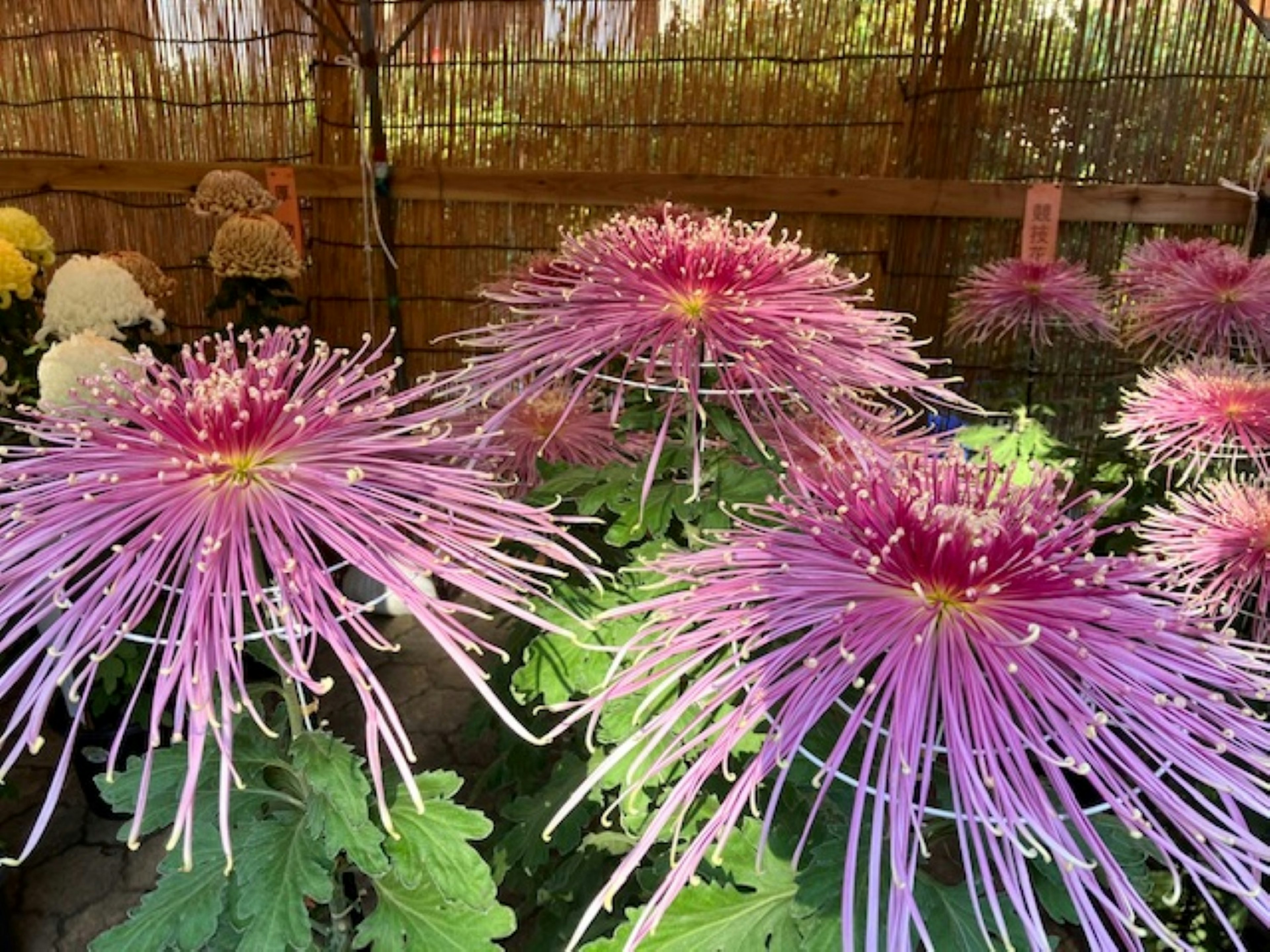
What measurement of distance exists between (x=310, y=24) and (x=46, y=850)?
2128 mm

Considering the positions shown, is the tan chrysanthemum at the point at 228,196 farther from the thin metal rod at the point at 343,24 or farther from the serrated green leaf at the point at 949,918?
the serrated green leaf at the point at 949,918

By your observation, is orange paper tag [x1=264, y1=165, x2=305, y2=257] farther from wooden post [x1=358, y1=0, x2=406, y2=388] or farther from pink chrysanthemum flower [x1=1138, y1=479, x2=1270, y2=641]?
pink chrysanthemum flower [x1=1138, y1=479, x2=1270, y2=641]

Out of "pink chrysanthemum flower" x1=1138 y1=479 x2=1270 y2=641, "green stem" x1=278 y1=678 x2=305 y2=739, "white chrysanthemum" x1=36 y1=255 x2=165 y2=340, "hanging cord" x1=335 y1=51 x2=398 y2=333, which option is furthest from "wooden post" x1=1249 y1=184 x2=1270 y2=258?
"white chrysanthemum" x1=36 y1=255 x2=165 y2=340

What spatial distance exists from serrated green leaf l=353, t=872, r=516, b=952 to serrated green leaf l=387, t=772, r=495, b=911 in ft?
0.04

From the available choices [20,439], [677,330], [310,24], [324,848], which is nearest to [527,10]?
[310,24]

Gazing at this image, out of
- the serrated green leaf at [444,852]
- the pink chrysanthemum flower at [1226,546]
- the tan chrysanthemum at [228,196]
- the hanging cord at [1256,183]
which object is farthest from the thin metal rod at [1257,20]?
the tan chrysanthemum at [228,196]

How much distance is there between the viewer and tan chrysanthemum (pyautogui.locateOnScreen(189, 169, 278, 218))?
226cm

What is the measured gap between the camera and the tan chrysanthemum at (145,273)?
1.99 m

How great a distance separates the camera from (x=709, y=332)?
2.48 feet

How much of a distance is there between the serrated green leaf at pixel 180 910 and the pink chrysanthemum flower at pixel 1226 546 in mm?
933

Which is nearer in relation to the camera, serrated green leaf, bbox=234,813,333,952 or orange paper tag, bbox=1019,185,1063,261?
serrated green leaf, bbox=234,813,333,952

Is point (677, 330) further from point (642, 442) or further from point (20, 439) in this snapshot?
point (20, 439)

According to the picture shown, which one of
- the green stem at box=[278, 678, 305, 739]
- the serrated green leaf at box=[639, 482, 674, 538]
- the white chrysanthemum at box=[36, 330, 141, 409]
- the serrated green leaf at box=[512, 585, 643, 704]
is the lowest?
the serrated green leaf at box=[512, 585, 643, 704]

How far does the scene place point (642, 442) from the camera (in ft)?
3.66
